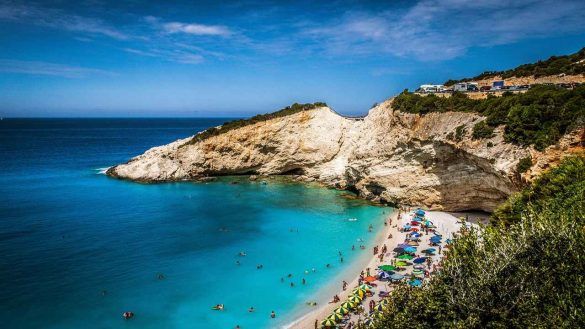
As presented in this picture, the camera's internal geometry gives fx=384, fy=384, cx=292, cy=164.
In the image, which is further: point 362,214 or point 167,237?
point 362,214

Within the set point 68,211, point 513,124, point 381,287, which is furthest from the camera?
point 68,211

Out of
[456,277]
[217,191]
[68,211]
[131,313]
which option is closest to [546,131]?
[456,277]

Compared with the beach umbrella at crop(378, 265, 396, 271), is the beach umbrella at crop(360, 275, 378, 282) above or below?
below

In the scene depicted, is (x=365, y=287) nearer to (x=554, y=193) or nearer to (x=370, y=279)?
(x=370, y=279)

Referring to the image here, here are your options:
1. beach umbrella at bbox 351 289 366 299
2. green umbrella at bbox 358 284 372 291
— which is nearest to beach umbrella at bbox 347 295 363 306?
beach umbrella at bbox 351 289 366 299

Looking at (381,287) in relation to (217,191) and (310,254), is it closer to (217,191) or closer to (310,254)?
(310,254)

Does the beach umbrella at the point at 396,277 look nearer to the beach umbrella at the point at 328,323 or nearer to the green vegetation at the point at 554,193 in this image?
the beach umbrella at the point at 328,323

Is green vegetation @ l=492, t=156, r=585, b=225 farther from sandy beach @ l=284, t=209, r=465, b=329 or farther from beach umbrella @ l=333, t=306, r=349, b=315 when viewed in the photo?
beach umbrella @ l=333, t=306, r=349, b=315

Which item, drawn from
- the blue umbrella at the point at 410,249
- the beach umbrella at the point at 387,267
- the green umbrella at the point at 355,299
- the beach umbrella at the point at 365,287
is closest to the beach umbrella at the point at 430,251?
the blue umbrella at the point at 410,249
